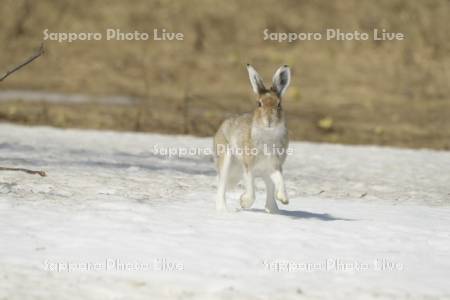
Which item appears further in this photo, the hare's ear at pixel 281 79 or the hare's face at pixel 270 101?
the hare's ear at pixel 281 79

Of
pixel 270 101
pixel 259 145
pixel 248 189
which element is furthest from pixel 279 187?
pixel 270 101

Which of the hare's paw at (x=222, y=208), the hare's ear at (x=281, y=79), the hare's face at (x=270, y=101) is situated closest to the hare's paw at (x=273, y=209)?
the hare's paw at (x=222, y=208)

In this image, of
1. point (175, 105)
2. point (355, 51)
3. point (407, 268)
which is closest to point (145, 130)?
point (175, 105)

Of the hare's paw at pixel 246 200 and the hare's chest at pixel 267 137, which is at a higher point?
the hare's chest at pixel 267 137

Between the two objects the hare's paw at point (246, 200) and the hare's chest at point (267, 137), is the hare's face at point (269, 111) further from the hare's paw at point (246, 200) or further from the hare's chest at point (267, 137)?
the hare's paw at point (246, 200)

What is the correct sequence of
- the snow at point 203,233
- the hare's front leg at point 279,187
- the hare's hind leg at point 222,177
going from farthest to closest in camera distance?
the hare's hind leg at point 222,177 → the hare's front leg at point 279,187 → the snow at point 203,233

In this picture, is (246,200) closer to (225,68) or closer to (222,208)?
(222,208)

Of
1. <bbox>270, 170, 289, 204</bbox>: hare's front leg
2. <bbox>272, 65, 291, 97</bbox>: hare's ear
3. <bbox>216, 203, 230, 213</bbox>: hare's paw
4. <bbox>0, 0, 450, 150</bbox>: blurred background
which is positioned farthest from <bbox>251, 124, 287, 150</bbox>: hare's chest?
<bbox>0, 0, 450, 150</bbox>: blurred background

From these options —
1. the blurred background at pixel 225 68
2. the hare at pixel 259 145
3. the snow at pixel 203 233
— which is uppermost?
the blurred background at pixel 225 68
